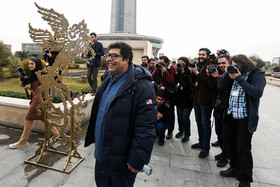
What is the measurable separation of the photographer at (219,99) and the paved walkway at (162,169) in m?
0.23

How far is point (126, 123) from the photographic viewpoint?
Result: 5.44ft

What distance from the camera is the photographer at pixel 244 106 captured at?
2.44 m

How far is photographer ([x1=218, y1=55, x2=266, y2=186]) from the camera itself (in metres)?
2.44

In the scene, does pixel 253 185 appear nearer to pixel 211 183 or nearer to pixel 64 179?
pixel 211 183

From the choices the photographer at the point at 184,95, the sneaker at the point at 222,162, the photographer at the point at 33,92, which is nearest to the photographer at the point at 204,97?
the sneaker at the point at 222,162

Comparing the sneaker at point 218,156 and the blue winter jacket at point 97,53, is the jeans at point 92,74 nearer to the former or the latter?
the blue winter jacket at point 97,53

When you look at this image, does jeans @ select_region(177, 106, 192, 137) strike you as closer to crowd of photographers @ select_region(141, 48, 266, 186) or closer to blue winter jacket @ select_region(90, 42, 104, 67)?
crowd of photographers @ select_region(141, 48, 266, 186)

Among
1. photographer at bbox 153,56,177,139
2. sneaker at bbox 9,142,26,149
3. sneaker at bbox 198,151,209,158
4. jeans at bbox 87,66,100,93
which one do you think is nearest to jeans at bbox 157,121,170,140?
photographer at bbox 153,56,177,139

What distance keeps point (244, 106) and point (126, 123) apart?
1.86m

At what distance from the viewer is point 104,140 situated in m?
1.68

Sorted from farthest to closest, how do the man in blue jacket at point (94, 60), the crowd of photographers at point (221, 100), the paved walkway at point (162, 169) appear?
the man in blue jacket at point (94, 60)
the paved walkway at point (162, 169)
the crowd of photographers at point (221, 100)

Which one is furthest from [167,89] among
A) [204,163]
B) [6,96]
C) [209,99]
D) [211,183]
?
[6,96]

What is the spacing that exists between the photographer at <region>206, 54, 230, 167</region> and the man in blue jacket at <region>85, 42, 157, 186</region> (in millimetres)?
1704

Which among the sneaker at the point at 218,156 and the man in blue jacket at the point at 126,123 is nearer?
the man in blue jacket at the point at 126,123
